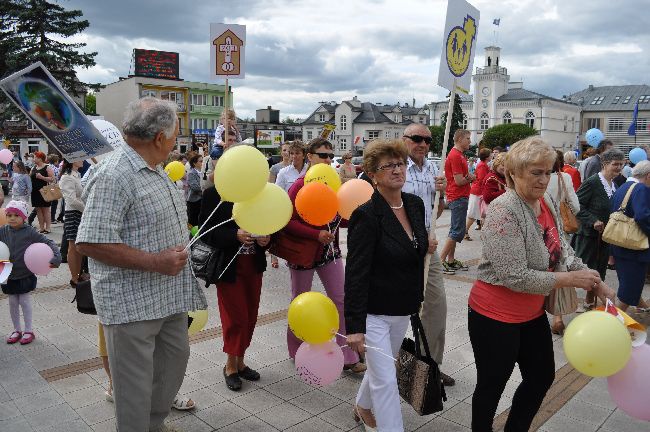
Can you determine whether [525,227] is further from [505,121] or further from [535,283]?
[505,121]

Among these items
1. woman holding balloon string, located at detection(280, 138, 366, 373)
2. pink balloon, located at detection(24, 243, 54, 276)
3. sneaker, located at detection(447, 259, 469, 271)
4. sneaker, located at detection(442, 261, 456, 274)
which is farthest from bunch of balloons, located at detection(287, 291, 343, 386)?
sneaker, located at detection(447, 259, 469, 271)

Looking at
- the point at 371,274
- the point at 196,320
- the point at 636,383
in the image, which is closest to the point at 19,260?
the point at 196,320

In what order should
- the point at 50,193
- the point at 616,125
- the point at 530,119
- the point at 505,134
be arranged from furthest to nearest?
1. the point at 530,119
2. the point at 616,125
3. the point at 505,134
4. the point at 50,193

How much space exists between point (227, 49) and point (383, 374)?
373 centimetres

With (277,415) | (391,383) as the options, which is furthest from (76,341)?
(391,383)

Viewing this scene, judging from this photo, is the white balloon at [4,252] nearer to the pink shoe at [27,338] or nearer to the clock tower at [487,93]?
the pink shoe at [27,338]

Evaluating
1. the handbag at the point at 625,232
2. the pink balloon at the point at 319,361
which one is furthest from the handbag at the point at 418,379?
the handbag at the point at 625,232

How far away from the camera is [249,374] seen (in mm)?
4316

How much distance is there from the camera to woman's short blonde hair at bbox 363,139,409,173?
3.11 m

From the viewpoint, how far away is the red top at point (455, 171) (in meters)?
7.86

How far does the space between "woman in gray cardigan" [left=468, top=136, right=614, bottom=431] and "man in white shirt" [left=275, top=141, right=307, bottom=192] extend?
12.9 ft

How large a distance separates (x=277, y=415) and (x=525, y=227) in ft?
7.40

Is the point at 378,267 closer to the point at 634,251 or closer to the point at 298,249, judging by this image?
the point at 298,249

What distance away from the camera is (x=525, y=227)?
8.73 ft
